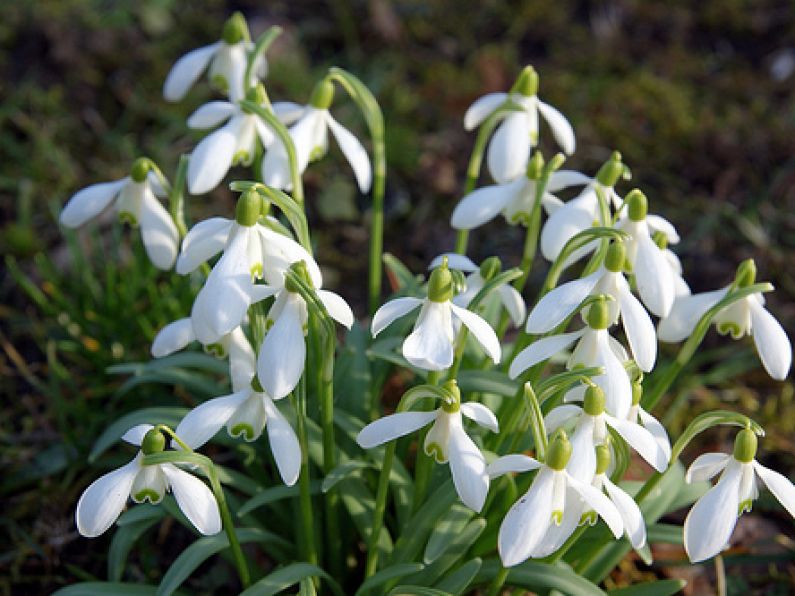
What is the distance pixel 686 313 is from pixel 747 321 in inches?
4.0

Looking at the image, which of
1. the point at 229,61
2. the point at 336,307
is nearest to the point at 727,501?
the point at 336,307

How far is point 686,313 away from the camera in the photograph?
1597mm

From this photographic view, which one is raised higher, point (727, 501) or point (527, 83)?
point (527, 83)

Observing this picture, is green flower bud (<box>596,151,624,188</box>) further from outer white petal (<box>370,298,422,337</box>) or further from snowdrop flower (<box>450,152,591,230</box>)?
outer white petal (<box>370,298,422,337</box>)

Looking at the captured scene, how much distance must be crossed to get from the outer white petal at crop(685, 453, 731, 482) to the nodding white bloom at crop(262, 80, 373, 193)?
74 centimetres

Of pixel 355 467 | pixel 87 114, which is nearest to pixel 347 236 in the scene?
pixel 87 114

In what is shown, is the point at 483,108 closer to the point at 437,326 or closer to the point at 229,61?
the point at 229,61

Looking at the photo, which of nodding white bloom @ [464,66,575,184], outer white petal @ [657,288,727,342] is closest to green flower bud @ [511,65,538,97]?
nodding white bloom @ [464,66,575,184]

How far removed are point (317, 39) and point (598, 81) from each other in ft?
3.34

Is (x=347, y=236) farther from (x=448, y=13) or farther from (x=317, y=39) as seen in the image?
(x=448, y=13)

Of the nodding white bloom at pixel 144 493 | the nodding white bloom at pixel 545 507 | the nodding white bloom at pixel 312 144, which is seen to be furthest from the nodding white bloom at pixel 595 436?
the nodding white bloom at pixel 312 144

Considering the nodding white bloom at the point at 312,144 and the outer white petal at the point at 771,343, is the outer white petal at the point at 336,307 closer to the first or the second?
the nodding white bloom at the point at 312,144

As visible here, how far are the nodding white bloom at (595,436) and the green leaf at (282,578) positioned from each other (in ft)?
1.65

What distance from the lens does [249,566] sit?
175 cm
